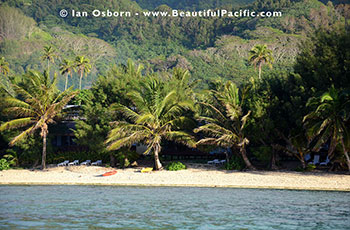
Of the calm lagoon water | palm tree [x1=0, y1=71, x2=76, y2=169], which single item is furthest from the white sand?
palm tree [x1=0, y1=71, x2=76, y2=169]

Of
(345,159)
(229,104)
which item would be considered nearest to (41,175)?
(229,104)

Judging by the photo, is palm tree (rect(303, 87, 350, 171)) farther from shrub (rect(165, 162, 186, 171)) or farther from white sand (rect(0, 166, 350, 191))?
shrub (rect(165, 162, 186, 171))

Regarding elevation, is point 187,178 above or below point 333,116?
below

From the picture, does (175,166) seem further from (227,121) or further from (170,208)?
(170,208)

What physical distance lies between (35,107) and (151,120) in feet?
30.8

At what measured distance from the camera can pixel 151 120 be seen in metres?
34.8

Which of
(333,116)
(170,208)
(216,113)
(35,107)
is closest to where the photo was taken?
(170,208)

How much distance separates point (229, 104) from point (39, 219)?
1678cm

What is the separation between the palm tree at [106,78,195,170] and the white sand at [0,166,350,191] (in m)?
2.19

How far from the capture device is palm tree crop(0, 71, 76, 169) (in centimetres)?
3669

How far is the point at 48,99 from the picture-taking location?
37625 millimetres

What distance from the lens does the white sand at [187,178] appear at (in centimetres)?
2945

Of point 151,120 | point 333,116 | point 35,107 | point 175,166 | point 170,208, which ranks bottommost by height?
point 170,208

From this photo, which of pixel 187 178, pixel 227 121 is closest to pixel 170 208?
pixel 187 178
